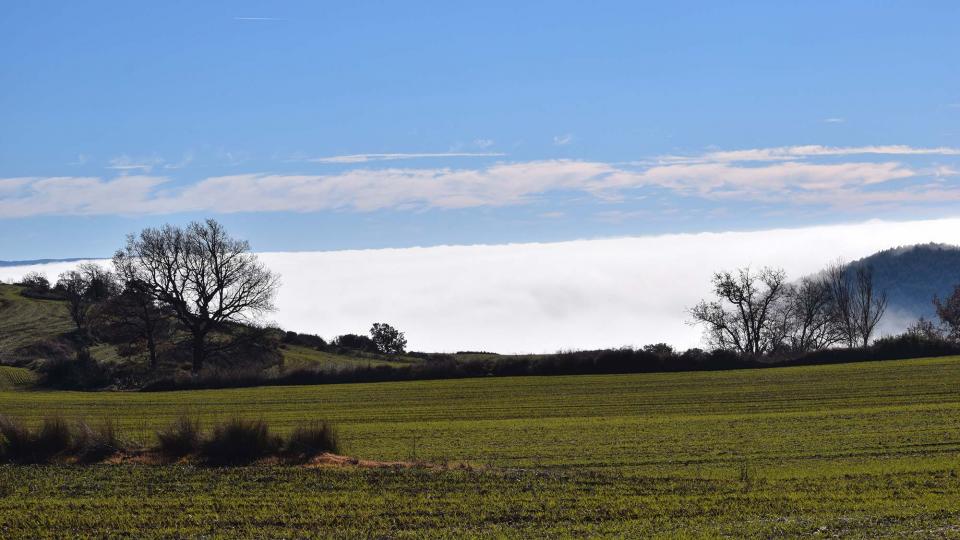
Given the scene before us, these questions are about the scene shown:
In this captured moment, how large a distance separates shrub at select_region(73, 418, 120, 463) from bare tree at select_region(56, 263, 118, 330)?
72.0m

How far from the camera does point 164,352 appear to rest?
89.6 meters

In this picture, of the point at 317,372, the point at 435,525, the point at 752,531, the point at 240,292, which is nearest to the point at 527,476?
the point at 435,525

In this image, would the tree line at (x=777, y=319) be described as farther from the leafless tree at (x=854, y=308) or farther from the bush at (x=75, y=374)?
the bush at (x=75, y=374)

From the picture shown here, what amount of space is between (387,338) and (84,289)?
122 feet

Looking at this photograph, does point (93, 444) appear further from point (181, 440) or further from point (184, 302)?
point (184, 302)

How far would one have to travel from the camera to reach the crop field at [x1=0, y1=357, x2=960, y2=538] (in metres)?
18.0

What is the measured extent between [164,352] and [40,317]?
99.2 feet

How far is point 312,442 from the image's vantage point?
26828mm

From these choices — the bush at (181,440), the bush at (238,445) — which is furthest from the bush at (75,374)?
the bush at (238,445)

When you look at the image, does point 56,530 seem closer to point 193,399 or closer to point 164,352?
point 193,399

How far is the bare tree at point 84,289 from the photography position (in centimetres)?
10525

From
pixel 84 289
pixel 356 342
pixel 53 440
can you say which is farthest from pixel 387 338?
pixel 53 440

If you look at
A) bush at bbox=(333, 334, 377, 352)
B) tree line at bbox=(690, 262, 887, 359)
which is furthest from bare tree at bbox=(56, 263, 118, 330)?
tree line at bbox=(690, 262, 887, 359)

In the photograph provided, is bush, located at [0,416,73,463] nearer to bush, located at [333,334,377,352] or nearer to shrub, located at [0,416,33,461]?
shrub, located at [0,416,33,461]
